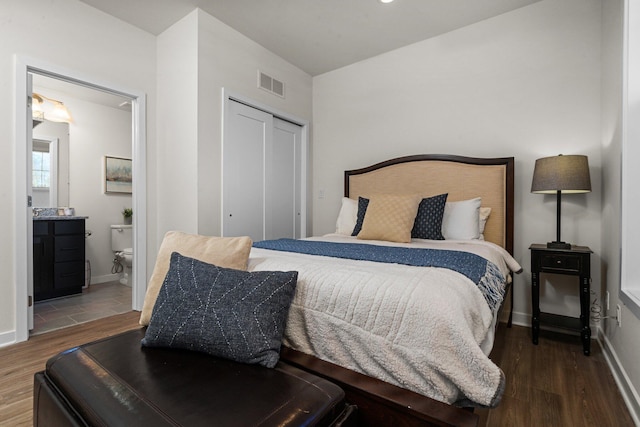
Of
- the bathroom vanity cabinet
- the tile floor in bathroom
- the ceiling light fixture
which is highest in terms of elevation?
the ceiling light fixture

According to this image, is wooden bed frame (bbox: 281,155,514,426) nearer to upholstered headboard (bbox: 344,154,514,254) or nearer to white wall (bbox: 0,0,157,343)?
upholstered headboard (bbox: 344,154,514,254)

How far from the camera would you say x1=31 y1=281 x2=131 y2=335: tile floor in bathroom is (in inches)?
109

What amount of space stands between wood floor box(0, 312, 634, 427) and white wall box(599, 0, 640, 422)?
0.12 m

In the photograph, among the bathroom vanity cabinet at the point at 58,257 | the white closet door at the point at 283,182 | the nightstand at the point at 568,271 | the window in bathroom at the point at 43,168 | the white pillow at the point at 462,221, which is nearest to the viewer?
the nightstand at the point at 568,271

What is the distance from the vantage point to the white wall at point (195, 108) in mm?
2828

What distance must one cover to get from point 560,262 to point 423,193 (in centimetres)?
123

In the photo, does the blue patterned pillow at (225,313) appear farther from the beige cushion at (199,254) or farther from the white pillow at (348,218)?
the white pillow at (348,218)

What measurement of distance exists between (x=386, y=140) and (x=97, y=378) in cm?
322

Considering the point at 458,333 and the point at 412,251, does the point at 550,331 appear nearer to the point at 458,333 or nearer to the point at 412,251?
the point at 412,251

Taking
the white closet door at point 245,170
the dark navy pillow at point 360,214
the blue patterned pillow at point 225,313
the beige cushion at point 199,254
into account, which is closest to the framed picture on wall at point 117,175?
the white closet door at point 245,170

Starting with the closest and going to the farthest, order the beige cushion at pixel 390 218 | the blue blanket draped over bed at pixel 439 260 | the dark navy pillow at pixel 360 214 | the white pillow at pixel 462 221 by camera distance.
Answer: the blue blanket draped over bed at pixel 439 260 → the beige cushion at pixel 390 218 → the white pillow at pixel 462 221 → the dark navy pillow at pixel 360 214

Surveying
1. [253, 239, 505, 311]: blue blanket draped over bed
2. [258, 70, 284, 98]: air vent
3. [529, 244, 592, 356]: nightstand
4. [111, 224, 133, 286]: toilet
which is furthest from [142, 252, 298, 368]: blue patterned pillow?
[111, 224, 133, 286]: toilet

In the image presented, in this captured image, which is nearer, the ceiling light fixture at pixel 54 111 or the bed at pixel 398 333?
the bed at pixel 398 333

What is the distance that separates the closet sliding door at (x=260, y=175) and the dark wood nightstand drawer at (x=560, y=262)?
8.39 feet
